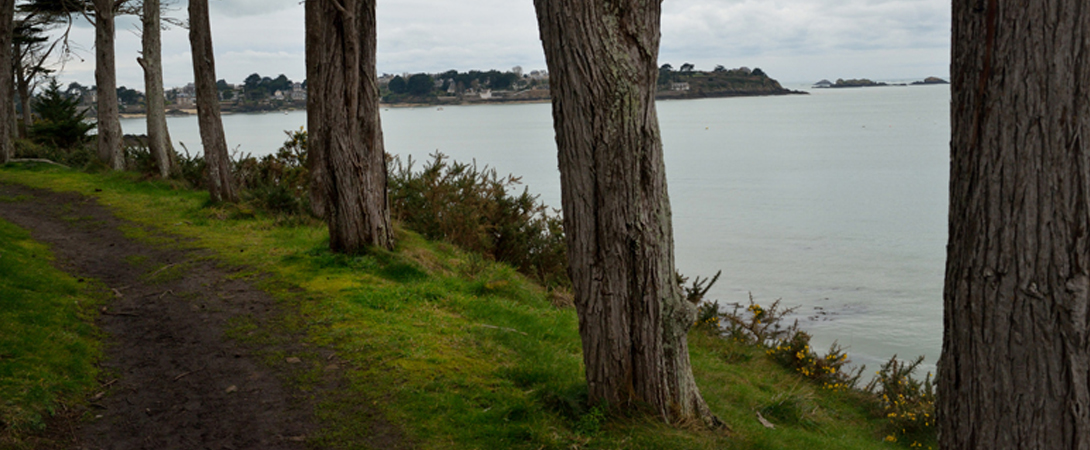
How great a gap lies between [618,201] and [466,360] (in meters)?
2.24

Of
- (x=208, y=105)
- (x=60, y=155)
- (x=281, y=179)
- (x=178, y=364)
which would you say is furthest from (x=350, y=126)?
(x=60, y=155)

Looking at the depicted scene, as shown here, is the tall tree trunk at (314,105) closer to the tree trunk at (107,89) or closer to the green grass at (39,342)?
the green grass at (39,342)

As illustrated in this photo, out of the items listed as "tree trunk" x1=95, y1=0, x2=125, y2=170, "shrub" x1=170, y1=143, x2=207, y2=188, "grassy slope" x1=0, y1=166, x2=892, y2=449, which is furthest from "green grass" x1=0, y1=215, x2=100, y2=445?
"tree trunk" x1=95, y1=0, x2=125, y2=170

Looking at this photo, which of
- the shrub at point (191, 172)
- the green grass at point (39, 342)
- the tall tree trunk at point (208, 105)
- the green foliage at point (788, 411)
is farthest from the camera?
the shrub at point (191, 172)

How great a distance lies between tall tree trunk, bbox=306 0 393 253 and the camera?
8805 mm

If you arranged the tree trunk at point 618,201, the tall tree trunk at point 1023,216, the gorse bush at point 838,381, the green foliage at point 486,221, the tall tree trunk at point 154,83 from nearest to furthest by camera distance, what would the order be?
the tall tree trunk at point 1023,216 → the tree trunk at point 618,201 → the gorse bush at point 838,381 → the green foliage at point 486,221 → the tall tree trunk at point 154,83

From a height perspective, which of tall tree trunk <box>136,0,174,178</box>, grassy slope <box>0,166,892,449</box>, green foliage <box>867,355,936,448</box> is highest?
tall tree trunk <box>136,0,174,178</box>

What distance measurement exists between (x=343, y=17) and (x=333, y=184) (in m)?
1.87

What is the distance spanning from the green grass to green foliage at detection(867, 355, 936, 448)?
22.5ft

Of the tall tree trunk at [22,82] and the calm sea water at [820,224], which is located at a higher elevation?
the tall tree trunk at [22,82]

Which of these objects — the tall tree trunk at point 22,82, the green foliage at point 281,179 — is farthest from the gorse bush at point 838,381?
the tall tree trunk at point 22,82

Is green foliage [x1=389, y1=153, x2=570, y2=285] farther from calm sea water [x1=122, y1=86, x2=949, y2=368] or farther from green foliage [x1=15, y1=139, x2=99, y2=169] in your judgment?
green foliage [x1=15, y1=139, x2=99, y2=169]

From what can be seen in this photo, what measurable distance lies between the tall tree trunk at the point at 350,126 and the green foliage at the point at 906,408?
19.1ft

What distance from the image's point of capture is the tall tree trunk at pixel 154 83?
16.1 meters
